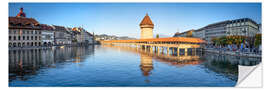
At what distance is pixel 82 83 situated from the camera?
8.15m

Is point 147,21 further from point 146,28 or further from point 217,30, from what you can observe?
point 217,30

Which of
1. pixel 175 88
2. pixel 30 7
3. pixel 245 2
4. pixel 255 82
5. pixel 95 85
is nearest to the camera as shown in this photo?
pixel 255 82

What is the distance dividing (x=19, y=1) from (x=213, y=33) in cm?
5492

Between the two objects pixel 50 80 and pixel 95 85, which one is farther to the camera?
pixel 50 80

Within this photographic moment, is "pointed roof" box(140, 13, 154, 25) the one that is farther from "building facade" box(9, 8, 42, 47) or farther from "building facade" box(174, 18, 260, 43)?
"building facade" box(9, 8, 42, 47)

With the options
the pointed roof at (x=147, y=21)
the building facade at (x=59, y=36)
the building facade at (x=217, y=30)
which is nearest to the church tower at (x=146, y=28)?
the pointed roof at (x=147, y=21)

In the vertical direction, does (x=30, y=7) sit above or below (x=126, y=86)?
above

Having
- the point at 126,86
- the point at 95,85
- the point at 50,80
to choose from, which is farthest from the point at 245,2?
the point at 50,80

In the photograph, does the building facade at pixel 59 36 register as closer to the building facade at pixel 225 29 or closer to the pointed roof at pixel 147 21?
the pointed roof at pixel 147 21

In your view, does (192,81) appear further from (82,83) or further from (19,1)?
(19,1)

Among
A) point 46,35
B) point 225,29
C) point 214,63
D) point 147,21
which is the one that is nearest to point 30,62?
point 214,63

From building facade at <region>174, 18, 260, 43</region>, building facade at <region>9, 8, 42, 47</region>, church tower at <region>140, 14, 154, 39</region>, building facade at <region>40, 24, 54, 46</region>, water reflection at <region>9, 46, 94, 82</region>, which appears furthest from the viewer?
church tower at <region>140, 14, 154, 39</region>

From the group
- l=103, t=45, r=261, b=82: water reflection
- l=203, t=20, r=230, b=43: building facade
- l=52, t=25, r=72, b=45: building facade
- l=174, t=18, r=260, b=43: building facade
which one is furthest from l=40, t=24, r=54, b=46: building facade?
l=203, t=20, r=230, b=43: building facade

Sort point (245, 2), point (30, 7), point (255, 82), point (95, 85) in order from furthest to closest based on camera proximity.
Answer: point (30, 7), point (245, 2), point (95, 85), point (255, 82)
